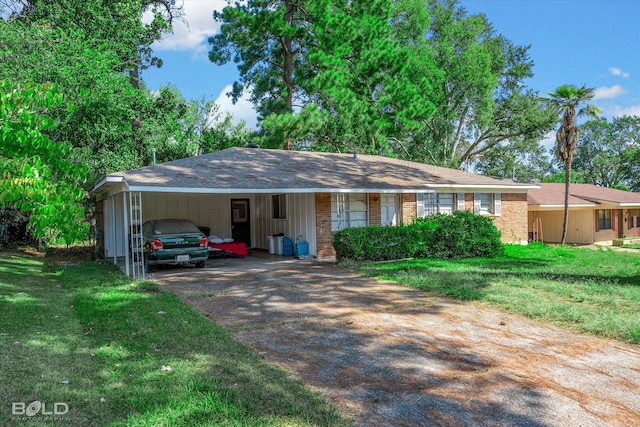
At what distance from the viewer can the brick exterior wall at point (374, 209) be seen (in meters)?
17.8

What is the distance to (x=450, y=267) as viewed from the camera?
13375 mm

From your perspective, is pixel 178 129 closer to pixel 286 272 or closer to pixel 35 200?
pixel 286 272

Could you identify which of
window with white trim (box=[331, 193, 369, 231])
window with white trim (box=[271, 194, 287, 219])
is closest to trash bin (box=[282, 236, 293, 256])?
window with white trim (box=[271, 194, 287, 219])

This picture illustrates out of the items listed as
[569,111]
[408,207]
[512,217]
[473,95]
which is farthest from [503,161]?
[408,207]

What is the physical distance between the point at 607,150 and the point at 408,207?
59.1 metres

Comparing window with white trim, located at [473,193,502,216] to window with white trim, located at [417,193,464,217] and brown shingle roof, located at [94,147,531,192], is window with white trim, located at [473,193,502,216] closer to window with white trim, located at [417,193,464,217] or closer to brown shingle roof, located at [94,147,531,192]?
brown shingle roof, located at [94,147,531,192]

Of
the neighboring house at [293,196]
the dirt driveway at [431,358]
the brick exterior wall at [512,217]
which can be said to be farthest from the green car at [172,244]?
the brick exterior wall at [512,217]

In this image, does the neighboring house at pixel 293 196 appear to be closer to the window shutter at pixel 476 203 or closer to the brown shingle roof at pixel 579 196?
the window shutter at pixel 476 203

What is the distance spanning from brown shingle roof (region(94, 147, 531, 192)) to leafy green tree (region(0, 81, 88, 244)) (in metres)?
6.77

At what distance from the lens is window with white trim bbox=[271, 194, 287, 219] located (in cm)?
1806

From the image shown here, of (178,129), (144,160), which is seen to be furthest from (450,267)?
(144,160)

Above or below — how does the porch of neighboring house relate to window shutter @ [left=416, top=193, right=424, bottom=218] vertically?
below

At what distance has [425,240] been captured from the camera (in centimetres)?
1563

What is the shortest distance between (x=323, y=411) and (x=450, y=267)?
1002 cm
